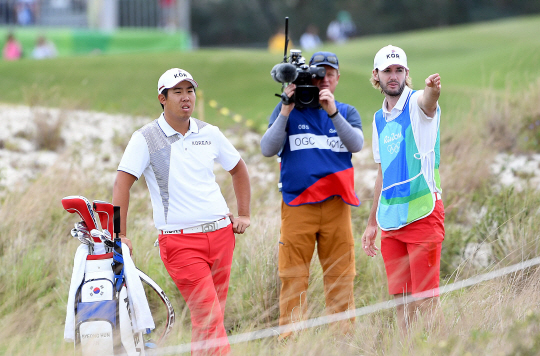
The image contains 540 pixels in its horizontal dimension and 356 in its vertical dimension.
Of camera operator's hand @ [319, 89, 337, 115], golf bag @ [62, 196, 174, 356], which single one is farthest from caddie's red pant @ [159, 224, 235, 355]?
camera operator's hand @ [319, 89, 337, 115]

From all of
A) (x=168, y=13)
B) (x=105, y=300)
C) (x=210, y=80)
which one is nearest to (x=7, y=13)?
(x=168, y=13)

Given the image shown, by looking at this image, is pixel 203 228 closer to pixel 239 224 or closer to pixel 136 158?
pixel 239 224

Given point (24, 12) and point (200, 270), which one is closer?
point (200, 270)

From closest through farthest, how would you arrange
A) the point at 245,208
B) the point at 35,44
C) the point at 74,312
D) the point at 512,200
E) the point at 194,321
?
the point at 74,312 → the point at 194,321 → the point at 245,208 → the point at 512,200 → the point at 35,44

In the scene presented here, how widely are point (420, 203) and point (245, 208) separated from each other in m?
1.11

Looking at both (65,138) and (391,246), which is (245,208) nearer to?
(391,246)

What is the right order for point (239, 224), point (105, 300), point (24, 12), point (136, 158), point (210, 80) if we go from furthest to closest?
1. point (24, 12)
2. point (210, 80)
3. point (239, 224)
4. point (136, 158)
5. point (105, 300)

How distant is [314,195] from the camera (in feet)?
15.1

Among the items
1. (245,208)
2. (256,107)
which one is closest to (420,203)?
(245,208)

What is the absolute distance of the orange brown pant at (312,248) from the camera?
15.3ft

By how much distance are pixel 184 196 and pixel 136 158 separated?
353 millimetres

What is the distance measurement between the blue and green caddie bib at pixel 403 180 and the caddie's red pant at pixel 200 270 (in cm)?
101

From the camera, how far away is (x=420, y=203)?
411 cm

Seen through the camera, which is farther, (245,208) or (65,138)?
(65,138)
